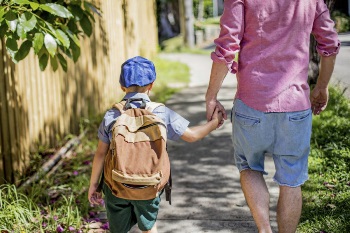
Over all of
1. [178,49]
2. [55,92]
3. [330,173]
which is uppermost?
[55,92]

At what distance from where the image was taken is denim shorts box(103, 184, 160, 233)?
3.22 metres

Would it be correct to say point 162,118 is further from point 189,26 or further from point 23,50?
point 189,26

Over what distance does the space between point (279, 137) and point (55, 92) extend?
3.56 metres

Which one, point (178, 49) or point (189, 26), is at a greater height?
point (189, 26)

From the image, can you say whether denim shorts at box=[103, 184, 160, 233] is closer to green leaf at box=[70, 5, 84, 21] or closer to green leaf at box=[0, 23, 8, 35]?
green leaf at box=[0, 23, 8, 35]

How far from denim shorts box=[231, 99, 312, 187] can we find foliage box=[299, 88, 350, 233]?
30.4 inches

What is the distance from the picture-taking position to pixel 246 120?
11.0ft

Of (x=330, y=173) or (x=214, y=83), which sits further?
(x=330, y=173)

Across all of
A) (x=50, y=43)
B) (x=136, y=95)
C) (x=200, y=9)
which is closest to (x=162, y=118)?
(x=136, y=95)

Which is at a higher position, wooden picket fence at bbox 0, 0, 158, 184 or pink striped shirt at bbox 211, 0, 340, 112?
pink striped shirt at bbox 211, 0, 340, 112

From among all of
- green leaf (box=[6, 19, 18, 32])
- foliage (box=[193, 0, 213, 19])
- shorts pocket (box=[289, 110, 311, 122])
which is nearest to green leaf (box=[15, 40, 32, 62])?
green leaf (box=[6, 19, 18, 32])

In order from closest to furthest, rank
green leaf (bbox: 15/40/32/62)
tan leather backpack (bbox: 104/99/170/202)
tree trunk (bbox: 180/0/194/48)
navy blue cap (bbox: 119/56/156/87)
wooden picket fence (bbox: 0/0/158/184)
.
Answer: tan leather backpack (bbox: 104/99/170/202), navy blue cap (bbox: 119/56/156/87), green leaf (bbox: 15/40/32/62), wooden picket fence (bbox: 0/0/158/184), tree trunk (bbox: 180/0/194/48)

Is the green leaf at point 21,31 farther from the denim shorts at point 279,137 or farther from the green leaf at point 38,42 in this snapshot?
the denim shorts at point 279,137

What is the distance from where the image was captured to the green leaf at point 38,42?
12.1 feet
